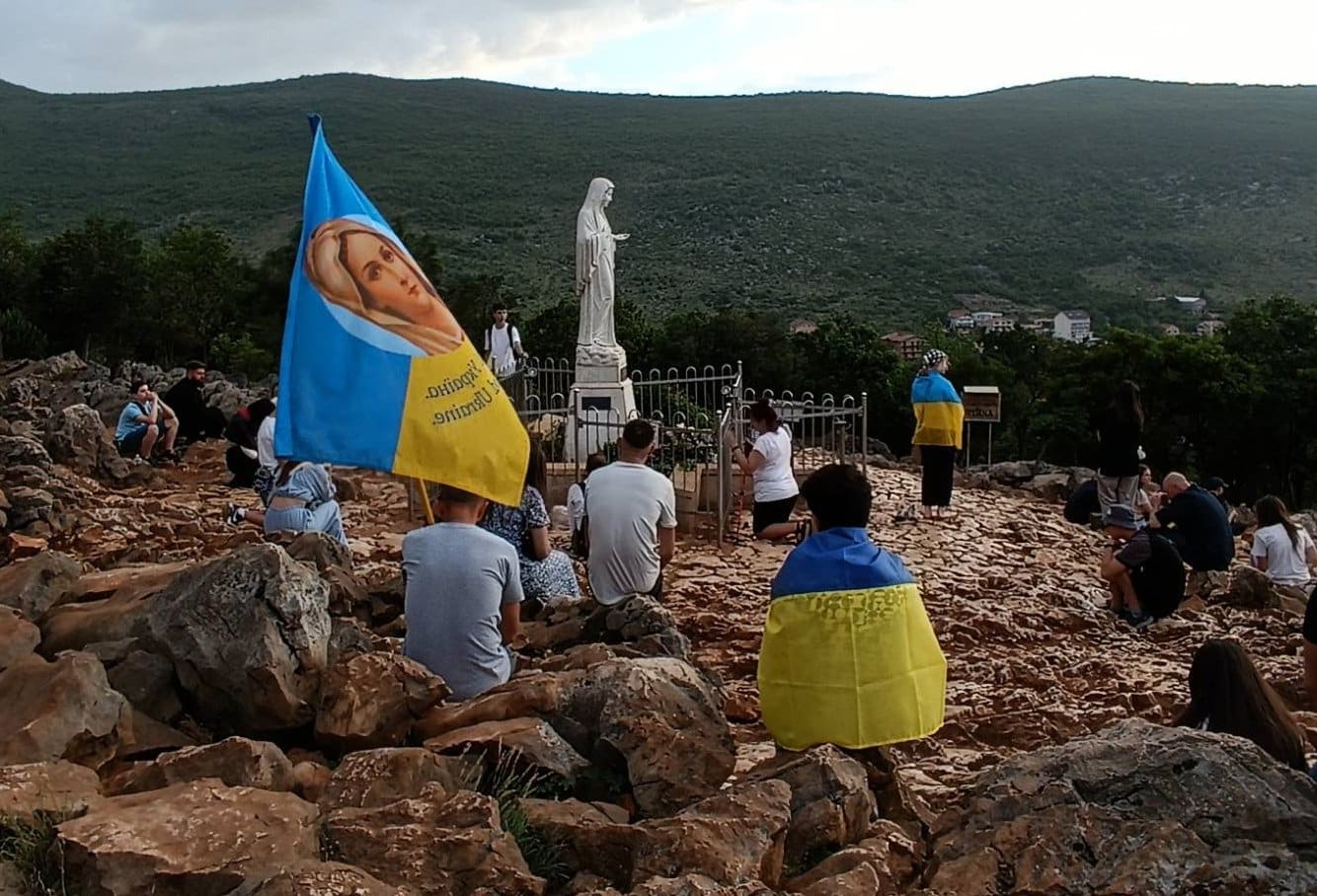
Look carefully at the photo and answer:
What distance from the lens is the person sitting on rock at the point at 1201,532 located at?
8.92 metres

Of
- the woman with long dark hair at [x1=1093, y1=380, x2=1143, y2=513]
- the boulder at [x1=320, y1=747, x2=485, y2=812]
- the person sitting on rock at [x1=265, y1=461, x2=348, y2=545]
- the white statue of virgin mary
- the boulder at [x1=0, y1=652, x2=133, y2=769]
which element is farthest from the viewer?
the white statue of virgin mary

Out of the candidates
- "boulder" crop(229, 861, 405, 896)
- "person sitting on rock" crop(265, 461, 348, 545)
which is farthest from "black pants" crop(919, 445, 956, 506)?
"boulder" crop(229, 861, 405, 896)

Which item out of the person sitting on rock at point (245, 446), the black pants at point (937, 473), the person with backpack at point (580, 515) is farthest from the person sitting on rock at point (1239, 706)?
the person sitting on rock at point (245, 446)

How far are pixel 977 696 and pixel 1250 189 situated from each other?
7447 centimetres

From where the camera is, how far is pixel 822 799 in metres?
3.68

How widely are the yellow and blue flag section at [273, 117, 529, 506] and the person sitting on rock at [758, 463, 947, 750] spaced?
1.53 meters

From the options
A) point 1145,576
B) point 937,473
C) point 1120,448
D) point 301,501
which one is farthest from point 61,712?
point 937,473

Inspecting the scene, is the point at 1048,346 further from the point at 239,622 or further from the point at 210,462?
the point at 239,622

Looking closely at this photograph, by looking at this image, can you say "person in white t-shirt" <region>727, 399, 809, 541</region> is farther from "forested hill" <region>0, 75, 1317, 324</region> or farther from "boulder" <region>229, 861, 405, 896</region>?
"forested hill" <region>0, 75, 1317, 324</region>

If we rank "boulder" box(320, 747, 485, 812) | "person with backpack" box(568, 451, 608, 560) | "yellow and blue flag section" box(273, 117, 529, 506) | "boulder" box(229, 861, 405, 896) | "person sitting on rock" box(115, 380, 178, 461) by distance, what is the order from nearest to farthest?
"boulder" box(229, 861, 405, 896)
"boulder" box(320, 747, 485, 812)
"yellow and blue flag section" box(273, 117, 529, 506)
"person with backpack" box(568, 451, 608, 560)
"person sitting on rock" box(115, 380, 178, 461)

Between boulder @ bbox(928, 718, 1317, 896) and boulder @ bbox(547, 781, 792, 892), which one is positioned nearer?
boulder @ bbox(547, 781, 792, 892)

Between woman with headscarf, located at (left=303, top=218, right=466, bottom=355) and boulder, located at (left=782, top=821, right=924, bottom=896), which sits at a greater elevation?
woman with headscarf, located at (left=303, top=218, right=466, bottom=355)

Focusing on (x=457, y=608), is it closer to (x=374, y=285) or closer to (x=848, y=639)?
(x=848, y=639)

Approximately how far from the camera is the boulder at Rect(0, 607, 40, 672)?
420 cm
